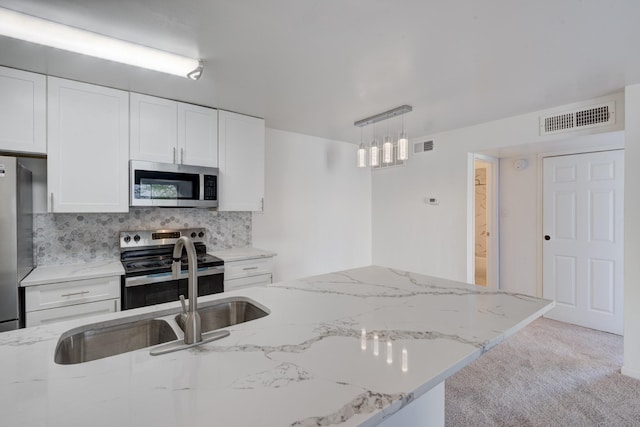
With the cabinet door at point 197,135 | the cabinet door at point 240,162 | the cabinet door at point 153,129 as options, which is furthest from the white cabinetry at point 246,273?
the cabinet door at point 153,129

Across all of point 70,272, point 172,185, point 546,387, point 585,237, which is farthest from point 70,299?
point 585,237

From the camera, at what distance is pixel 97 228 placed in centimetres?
262

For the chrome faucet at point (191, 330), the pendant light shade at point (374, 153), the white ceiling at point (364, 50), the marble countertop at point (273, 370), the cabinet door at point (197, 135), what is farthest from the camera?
the pendant light shade at point (374, 153)

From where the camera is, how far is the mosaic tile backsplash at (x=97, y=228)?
2.42 metres

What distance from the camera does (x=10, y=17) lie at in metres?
1.46

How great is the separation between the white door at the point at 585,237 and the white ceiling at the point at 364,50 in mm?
1089

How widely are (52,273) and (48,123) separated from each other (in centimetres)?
106

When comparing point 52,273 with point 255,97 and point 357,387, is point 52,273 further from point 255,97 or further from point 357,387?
point 357,387

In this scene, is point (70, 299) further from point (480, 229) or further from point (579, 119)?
point (480, 229)

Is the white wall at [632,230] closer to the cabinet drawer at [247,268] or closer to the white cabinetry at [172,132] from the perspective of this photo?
the cabinet drawer at [247,268]

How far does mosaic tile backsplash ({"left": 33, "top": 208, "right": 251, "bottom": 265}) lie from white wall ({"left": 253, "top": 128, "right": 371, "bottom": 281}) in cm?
68

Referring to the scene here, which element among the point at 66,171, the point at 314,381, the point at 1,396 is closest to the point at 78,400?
the point at 1,396

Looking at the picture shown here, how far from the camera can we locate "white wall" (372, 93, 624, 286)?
10.7 feet

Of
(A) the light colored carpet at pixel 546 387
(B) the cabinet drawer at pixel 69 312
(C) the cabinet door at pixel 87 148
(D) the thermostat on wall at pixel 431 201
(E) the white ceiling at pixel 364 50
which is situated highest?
(E) the white ceiling at pixel 364 50
